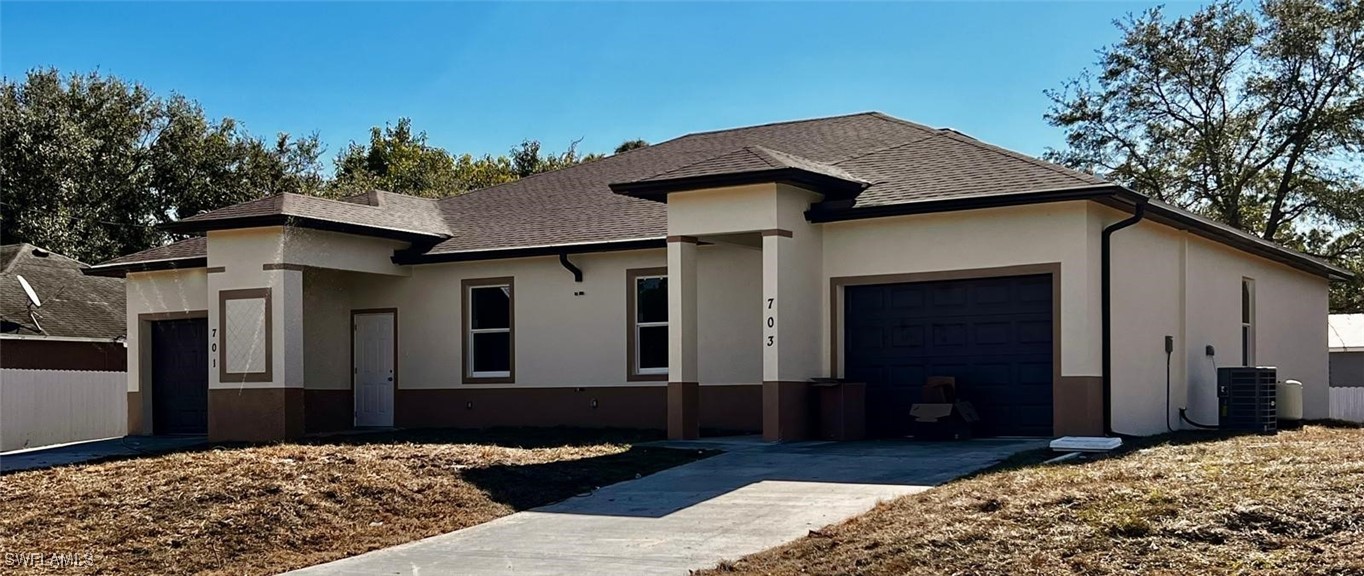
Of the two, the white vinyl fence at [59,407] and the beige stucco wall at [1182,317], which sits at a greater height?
the beige stucco wall at [1182,317]

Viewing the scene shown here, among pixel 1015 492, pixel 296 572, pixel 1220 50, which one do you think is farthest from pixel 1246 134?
pixel 296 572

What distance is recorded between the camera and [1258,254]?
24344 millimetres

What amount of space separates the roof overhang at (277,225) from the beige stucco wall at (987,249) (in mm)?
7697

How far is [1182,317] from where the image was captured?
20656 millimetres

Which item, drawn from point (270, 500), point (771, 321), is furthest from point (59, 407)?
point (771, 321)

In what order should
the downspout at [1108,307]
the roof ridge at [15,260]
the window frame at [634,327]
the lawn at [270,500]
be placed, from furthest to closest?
the roof ridge at [15,260] < the window frame at [634,327] < the downspout at [1108,307] < the lawn at [270,500]

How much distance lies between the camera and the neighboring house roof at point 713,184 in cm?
1844

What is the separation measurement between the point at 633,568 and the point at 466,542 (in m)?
2.10

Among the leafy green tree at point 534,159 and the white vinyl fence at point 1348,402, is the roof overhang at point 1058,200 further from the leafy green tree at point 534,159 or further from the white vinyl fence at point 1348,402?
the leafy green tree at point 534,159

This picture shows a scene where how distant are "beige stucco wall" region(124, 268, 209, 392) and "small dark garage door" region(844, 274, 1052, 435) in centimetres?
1190

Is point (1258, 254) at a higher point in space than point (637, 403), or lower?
higher

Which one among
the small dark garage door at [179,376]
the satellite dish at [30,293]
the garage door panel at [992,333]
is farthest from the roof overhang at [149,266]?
the garage door panel at [992,333]

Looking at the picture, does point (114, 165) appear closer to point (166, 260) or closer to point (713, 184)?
point (166, 260)

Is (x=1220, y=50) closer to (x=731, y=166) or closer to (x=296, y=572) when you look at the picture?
(x=731, y=166)
